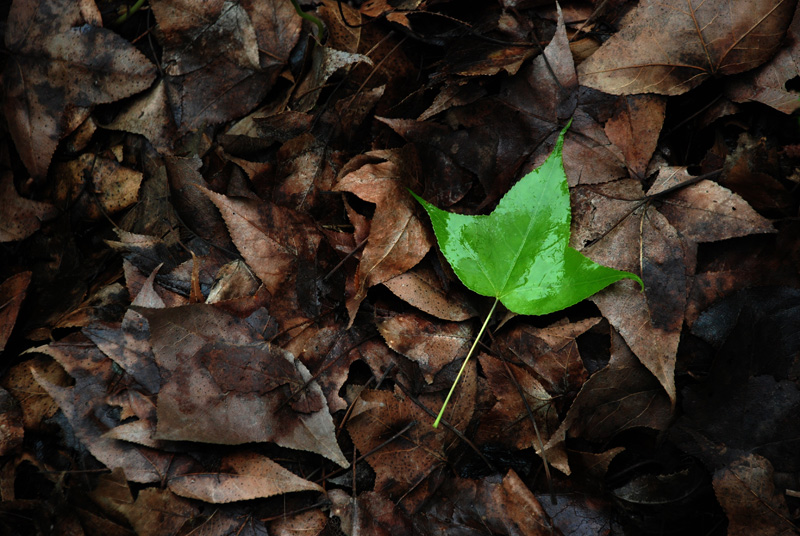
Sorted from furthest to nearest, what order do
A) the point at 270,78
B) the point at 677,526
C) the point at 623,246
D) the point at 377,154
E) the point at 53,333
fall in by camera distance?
1. the point at 270,78
2. the point at 53,333
3. the point at 377,154
4. the point at 623,246
5. the point at 677,526

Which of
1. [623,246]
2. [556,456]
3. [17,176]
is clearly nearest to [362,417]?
[556,456]

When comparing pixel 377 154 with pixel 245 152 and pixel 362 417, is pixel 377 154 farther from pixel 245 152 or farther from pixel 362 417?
pixel 362 417

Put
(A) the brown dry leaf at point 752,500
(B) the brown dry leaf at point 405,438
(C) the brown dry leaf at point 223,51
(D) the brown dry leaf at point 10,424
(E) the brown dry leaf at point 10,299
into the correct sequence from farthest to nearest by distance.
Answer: (C) the brown dry leaf at point 223,51
(E) the brown dry leaf at point 10,299
(D) the brown dry leaf at point 10,424
(B) the brown dry leaf at point 405,438
(A) the brown dry leaf at point 752,500

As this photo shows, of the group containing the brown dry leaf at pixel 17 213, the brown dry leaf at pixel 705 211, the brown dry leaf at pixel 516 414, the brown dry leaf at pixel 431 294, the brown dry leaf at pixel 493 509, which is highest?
the brown dry leaf at pixel 17 213

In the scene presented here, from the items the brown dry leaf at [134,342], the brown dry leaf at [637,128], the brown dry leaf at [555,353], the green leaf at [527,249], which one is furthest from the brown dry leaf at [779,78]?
the brown dry leaf at [134,342]

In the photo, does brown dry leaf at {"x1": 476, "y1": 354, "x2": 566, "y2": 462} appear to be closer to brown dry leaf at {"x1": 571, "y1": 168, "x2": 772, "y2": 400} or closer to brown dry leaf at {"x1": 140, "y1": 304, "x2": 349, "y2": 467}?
brown dry leaf at {"x1": 571, "y1": 168, "x2": 772, "y2": 400}

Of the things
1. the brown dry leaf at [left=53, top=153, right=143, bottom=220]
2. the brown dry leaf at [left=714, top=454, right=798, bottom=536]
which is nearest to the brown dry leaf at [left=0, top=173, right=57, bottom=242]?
the brown dry leaf at [left=53, top=153, right=143, bottom=220]

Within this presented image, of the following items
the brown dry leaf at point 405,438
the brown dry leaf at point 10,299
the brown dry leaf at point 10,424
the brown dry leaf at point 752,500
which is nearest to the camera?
the brown dry leaf at point 752,500

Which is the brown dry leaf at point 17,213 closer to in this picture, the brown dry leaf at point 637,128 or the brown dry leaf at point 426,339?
the brown dry leaf at point 426,339
